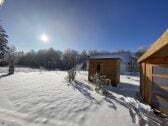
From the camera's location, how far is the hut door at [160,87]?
20.2ft

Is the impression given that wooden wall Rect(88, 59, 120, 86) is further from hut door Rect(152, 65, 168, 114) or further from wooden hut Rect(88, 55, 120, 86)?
hut door Rect(152, 65, 168, 114)

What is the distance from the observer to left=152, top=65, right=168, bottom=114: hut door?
6160 millimetres

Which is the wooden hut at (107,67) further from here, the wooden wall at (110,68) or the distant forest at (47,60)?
the distant forest at (47,60)

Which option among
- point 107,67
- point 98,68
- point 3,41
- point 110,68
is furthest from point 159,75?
point 3,41

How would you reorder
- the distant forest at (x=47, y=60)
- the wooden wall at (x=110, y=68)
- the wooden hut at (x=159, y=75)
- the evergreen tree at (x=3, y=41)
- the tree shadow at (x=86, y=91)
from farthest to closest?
the distant forest at (x=47, y=60) → the evergreen tree at (x=3, y=41) → the wooden wall at (x=110, y=68) → the tree shadow at (x=86, y=91) → the wooden hut at (x=159, y=75)

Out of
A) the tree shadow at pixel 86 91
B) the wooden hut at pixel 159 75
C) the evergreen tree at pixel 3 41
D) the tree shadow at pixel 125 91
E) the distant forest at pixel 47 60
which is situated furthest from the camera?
the distant forest at pixel 47 60

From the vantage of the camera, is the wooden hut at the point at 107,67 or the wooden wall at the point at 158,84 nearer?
the wooden wall at the point at 158,84

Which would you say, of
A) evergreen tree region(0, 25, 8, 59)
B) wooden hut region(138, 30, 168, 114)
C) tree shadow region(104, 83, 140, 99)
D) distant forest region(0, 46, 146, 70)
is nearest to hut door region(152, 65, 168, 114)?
wooden hut region(138, 30, 168, 114)

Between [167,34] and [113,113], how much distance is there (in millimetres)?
3713

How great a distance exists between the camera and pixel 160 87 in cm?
644

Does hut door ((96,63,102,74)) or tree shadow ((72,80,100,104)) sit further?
hut door ((96,63,102,74))

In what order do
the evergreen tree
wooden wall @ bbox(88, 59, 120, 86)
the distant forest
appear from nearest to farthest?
wooden wall @ bbox(88, 59, 120, 86) < the evergreen tree < the distant forest

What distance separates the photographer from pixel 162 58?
629cm

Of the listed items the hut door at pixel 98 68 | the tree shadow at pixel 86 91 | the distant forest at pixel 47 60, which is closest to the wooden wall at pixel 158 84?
the tree shadow at pixel 86 91
